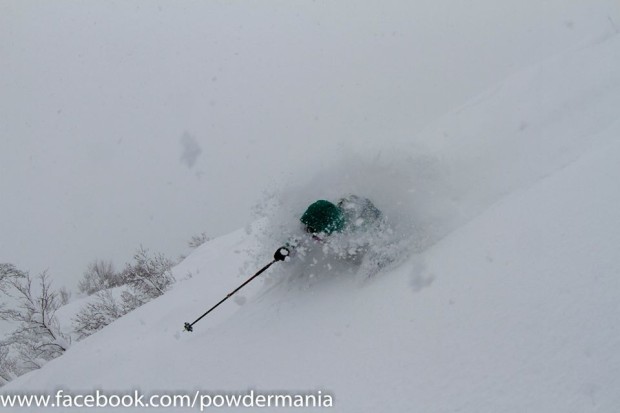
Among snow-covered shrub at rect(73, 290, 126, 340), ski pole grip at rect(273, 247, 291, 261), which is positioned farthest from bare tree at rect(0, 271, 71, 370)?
ski pole grip at rect(273, 247, 291, 261)

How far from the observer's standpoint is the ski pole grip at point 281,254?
5.54 m

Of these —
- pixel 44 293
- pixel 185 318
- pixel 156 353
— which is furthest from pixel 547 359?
pixel 44 293

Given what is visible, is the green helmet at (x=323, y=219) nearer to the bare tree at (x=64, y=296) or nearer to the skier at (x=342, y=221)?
the skier at (x=342, y=221)

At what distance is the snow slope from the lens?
9.15 ft

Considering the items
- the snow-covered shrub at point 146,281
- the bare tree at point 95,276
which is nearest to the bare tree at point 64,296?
the bare tree at point 95,276

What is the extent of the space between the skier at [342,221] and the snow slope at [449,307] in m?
0.39

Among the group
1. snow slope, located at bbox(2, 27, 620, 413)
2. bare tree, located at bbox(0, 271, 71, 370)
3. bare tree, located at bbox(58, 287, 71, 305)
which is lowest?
snow slope, located at bbox(2, 27, 620, 413)

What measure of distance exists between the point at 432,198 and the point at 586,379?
13.1ft

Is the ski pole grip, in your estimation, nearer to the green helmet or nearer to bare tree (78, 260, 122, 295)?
the green helmet

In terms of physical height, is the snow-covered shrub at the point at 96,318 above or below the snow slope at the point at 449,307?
above

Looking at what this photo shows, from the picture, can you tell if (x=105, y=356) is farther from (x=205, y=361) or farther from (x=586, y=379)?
(x=586, y=379)

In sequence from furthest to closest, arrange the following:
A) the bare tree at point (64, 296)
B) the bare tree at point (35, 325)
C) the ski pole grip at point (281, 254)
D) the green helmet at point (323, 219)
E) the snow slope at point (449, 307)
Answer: the bare tree at point (64, 296)
the bare tree at point (35, 325)
the ski pole grip at point (281, 254)
the green helmet at point (323, 219)
the snow slope at point (449, 307)

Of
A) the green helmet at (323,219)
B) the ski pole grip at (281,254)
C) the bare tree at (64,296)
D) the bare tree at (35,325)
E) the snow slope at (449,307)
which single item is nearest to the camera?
the snow slope at (449,307)

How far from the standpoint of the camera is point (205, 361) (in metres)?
4.90
